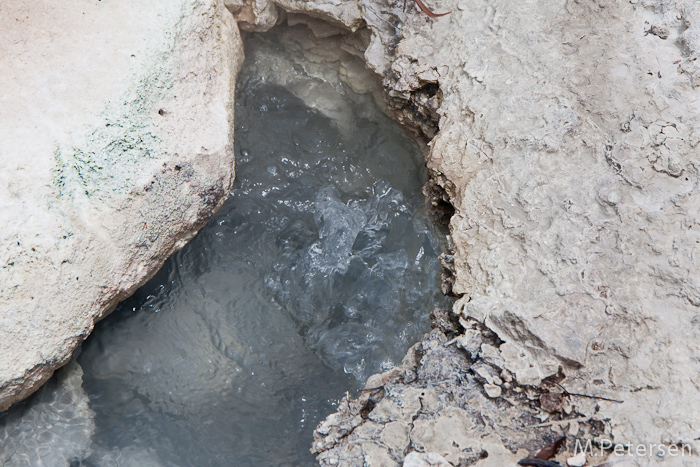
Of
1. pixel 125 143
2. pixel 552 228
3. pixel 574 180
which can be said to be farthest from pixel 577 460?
pixel 125 143

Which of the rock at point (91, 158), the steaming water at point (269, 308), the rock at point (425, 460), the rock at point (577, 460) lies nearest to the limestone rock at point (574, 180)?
the rock at point (577, 460)

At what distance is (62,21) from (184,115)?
0.53 m

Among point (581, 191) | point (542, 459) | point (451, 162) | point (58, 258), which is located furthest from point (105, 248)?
point (581, 191)

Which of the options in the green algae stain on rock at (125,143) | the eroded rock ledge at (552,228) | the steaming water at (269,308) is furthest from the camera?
the steaming water at (269,308)

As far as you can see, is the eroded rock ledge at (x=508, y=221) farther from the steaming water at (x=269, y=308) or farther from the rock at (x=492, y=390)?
the steaming water at (x=269, y=308)

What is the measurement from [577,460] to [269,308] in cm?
146

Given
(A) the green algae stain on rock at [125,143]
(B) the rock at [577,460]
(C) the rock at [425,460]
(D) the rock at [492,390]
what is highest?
(A) the green algae stain on rock at [125,143]

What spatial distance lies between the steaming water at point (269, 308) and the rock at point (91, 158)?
45 cm

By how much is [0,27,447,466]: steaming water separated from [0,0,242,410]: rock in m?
0.45

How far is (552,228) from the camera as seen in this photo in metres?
1.78

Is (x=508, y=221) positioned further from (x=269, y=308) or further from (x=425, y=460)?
(x=269, y=308)

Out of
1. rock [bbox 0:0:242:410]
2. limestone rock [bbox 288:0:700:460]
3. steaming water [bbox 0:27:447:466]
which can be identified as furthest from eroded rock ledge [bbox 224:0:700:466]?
rock [bbox 0:0:242:410]

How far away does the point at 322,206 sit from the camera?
2.63 m

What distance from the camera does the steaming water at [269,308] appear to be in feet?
7.16
